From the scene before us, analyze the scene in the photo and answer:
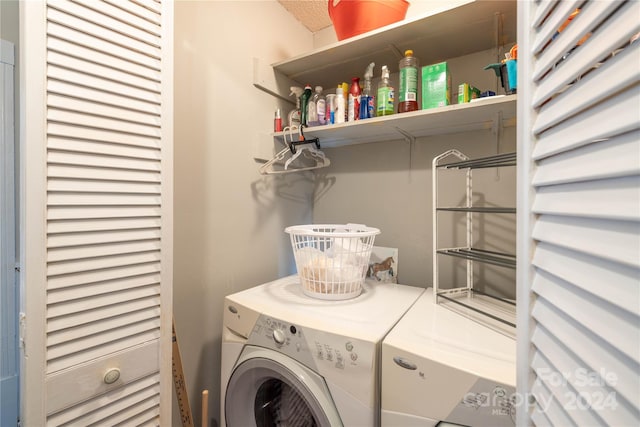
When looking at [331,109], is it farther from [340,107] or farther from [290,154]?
[290,154]

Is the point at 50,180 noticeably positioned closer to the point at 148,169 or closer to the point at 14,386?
the point at 148,169

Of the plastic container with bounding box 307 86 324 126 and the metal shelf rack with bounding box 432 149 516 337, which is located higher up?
the plastic container with bounding box 307 86 324 126

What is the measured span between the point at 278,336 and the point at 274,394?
497 mm

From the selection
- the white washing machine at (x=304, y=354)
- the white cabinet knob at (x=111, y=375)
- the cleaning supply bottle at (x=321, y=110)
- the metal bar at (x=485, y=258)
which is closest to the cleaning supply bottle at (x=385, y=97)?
the cleaning supply bottle at (x=321, y=110)

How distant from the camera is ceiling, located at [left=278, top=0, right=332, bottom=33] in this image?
1712mm

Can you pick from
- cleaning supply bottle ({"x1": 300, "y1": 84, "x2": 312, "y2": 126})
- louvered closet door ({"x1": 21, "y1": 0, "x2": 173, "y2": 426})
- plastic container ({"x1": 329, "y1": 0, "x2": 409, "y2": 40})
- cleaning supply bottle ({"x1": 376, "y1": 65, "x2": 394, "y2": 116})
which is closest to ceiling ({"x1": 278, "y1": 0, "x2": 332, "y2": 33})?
plastic container ({"x1": 329, "y1": 0, "x2": 409, "y2": 40})

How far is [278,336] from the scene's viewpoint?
1.05m

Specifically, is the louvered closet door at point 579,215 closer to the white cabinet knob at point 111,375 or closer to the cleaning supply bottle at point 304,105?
the white cabinet knob at point 111,375

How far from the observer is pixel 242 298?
1.26 metres

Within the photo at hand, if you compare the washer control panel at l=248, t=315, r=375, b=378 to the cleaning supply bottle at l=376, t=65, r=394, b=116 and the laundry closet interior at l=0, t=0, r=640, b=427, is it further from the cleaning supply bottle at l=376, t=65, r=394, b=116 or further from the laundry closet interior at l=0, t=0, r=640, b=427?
the cleaning supply bottle at l=376, t=65, r=394, b=116

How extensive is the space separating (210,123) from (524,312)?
1387 millimetres

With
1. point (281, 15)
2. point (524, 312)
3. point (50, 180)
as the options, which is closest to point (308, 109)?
point (281, 15)

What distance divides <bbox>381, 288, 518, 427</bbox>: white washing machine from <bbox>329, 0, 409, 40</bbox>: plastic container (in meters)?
1.34

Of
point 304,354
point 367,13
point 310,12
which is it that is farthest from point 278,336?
point 310,12
